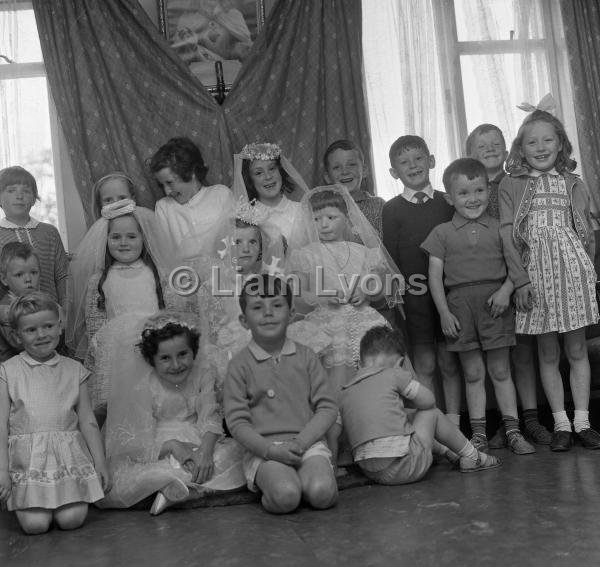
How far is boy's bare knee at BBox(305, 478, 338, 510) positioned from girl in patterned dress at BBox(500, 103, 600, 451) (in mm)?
1338

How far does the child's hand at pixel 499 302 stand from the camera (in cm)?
399

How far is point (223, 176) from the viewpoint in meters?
5.14

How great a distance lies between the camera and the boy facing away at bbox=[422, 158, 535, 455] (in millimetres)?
4016

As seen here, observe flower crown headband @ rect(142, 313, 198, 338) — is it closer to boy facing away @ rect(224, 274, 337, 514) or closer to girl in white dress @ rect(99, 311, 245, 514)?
girl in white dress @ rect(99, 311, 245, 514)

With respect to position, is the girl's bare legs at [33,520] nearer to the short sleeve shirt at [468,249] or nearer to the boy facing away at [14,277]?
the boy facing away at [14,277]

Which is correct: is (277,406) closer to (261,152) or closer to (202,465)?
(202,465)

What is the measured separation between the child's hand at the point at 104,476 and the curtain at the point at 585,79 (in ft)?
12.2

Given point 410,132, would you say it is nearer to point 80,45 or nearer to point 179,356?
point 80,45

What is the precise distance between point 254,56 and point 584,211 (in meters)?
2.30

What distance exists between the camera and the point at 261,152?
4.63m

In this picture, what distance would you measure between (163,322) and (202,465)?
0.63m

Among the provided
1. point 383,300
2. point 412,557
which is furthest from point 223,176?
point 412,557

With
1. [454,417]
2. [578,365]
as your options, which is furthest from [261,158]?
[578,365]

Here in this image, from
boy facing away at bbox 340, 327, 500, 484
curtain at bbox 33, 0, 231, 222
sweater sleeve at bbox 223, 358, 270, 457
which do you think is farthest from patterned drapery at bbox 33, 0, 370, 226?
sweater sleeve at bbox 223, 358, 270, 457
